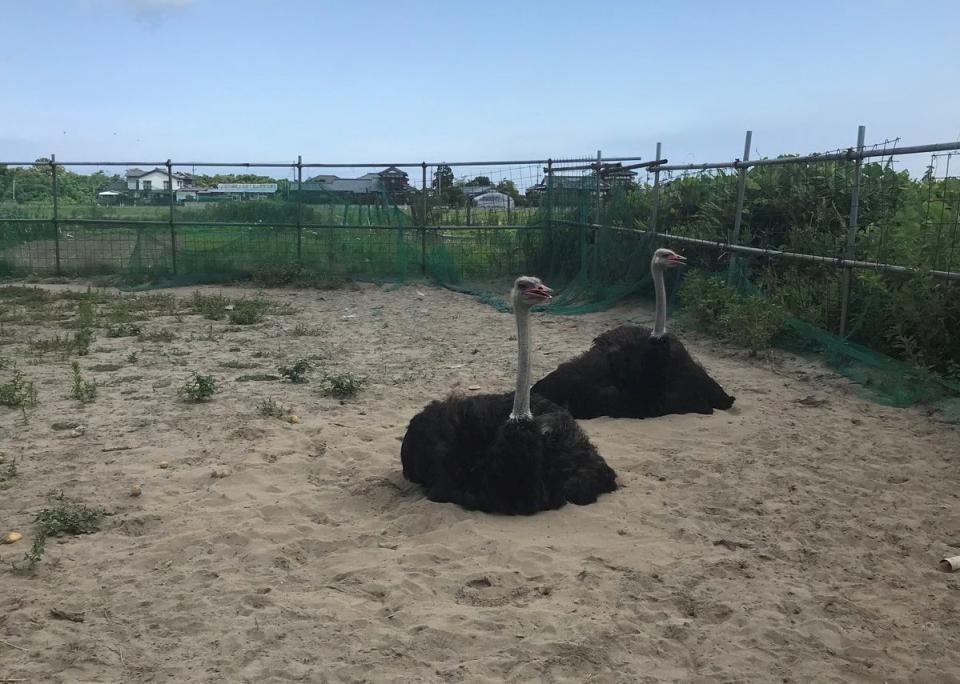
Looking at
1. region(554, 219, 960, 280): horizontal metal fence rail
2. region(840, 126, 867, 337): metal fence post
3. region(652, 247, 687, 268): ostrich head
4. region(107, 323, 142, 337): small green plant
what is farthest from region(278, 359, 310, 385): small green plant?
region(840, 126, 867, 337): metal fence post

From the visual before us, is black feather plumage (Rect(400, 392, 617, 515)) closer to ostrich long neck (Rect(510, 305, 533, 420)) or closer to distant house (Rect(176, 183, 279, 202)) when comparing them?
ostrich long neck (Rect(510, 305, 533, 420))

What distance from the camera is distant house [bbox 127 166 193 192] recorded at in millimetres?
15484

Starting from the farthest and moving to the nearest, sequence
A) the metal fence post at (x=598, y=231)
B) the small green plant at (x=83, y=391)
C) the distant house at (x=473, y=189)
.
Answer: the distant house at (x=473, y=189), the metal fence post at (x=598, y=231), the small green plant at (x=83, y=391)

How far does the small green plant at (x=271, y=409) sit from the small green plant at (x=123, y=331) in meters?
3.59

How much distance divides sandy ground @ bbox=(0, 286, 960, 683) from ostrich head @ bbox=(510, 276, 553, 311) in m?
1.16

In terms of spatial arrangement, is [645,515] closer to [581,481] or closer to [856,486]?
[581,481]

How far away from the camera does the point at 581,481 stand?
15.6ft

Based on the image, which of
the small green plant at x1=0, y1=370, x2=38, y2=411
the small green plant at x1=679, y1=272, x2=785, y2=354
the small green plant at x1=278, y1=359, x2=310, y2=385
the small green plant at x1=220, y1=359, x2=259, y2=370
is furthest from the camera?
the small green plant at x1=679, y1=272, x2=785, y2=354

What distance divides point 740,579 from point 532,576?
2.99ft

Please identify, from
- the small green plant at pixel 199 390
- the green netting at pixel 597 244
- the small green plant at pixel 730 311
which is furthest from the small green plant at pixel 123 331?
the small green plant at pixel 730 311

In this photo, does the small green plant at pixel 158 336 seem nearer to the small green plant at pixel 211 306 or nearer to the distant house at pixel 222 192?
the small green plant at pixel 211 306

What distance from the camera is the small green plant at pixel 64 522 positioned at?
4.32 metres

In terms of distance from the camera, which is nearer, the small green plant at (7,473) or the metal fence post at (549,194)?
the small green plant at (7,473)

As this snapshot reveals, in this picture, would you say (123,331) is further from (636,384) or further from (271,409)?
(636,384)
